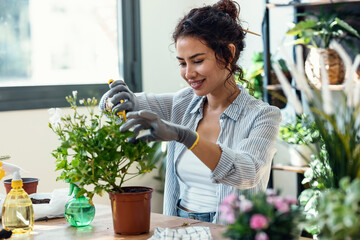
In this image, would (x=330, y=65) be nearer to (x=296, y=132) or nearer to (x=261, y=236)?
(x=296, y=132)

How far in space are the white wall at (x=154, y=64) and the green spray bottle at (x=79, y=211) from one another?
1.59 m

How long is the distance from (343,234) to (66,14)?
3.08 metres

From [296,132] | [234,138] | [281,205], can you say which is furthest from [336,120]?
[296,132]

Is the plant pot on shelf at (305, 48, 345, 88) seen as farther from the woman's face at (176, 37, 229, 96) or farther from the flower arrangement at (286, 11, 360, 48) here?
the woman's face at (176, 37, 229, 96)

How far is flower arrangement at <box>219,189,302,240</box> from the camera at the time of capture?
0.98 meters

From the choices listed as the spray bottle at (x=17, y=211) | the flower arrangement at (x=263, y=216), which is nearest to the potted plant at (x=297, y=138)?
the spray bottle at (x=17, y=211)

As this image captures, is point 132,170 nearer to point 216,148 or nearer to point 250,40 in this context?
point 250,40

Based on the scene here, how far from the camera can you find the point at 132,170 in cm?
382

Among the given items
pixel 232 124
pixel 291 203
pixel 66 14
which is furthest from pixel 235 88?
pixel 66 14

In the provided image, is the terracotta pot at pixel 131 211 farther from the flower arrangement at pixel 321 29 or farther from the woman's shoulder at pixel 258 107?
the flower arrangement at pixel 321 29

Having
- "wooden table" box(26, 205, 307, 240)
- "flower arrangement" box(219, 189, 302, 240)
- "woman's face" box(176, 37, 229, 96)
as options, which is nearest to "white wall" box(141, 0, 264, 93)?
"woman's face" box(176, 37, 229, 96)

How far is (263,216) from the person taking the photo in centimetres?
97

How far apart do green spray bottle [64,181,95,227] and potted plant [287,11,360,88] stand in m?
1.86

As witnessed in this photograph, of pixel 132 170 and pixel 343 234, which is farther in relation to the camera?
pixel 132 170
